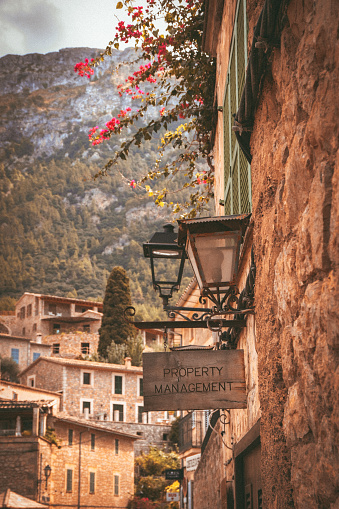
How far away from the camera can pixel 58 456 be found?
115ft

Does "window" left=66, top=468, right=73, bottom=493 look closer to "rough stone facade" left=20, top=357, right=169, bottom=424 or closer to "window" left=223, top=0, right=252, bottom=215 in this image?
"rough stone facade" left=20, top=357, right=169, bottom=424

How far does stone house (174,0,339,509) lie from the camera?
2043 millimetres

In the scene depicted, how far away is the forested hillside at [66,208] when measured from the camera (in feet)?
389

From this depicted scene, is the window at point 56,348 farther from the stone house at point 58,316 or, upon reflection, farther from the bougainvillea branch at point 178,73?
the bougainvillea branch at point 178,73

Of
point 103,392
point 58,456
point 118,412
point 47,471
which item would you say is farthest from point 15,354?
point 47,471

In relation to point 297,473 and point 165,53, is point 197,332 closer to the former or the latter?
point 165,53

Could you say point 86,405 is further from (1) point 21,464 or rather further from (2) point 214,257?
(2) point 214,257

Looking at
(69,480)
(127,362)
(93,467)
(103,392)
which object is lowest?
(69,480)

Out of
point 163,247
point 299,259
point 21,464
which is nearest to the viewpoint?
point 299,259

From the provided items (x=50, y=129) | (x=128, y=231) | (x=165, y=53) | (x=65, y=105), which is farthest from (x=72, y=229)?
(x=165, y=53)

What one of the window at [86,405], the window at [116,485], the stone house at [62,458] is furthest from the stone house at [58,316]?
the window at [116,485]

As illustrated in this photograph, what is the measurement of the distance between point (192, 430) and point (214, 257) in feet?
71.9

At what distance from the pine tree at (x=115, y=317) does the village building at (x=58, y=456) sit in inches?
460

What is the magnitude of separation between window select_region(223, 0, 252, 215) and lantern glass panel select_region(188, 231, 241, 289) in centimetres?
63
